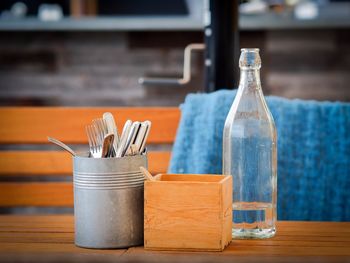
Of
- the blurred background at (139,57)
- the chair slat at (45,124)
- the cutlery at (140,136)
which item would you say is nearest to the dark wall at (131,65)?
the blurred background at (139,57)

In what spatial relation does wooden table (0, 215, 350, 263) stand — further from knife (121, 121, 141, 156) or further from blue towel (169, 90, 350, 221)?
blue towel (169, 90, 350, 221)

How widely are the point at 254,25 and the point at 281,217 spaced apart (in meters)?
2.28

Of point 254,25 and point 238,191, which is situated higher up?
point 254,25

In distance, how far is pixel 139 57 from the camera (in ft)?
13.7

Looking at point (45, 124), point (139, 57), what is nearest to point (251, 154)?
point (45, 124)

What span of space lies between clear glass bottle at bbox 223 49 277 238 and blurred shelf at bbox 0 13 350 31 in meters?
2.75

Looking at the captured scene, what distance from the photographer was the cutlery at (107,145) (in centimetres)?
105

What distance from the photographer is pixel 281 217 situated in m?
1.82

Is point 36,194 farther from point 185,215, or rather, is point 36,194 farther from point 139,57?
point 139,57

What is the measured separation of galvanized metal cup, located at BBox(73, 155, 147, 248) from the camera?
3.44 feet

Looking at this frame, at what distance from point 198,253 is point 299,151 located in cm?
89

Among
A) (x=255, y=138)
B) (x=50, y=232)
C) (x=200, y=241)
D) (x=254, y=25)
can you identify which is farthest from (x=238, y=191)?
(x=254, y=25)

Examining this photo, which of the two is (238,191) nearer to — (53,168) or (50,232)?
(50,232)

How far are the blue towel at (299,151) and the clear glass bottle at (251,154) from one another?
0.60 meters
